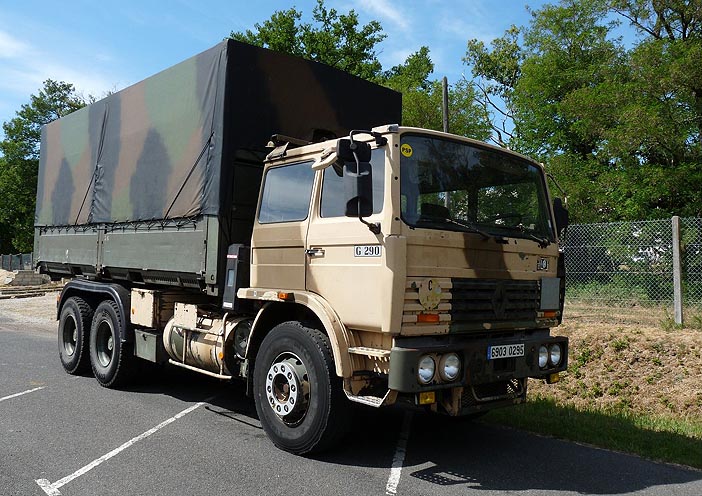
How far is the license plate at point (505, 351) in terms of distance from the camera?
4684 mm

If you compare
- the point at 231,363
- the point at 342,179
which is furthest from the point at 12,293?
the point at 342,179

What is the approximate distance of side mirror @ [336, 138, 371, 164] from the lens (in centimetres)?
446

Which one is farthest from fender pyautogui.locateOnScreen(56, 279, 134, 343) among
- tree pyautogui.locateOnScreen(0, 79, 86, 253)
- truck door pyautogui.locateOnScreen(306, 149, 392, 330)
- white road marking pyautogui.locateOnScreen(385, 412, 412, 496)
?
tree pyautogui.locateOnScreen(0, 79, 86, 253)

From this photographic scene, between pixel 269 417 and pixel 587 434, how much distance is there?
120 inches

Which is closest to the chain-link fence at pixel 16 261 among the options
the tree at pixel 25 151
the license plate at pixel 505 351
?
the tree at pixel 25 151

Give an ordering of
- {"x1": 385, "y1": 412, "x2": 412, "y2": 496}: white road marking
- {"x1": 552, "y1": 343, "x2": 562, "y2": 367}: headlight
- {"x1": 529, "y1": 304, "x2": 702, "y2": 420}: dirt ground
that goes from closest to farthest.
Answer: {"x1": 385, "y1": 412, "x2": 412, "y2": 496}: white road marking < {"x1": 552, "y1": 343, "x2": 562, "y2": 367}: headlight < {"x1": 529, "y1": 304, "x2": 702, "y2": 420}: dirt ground

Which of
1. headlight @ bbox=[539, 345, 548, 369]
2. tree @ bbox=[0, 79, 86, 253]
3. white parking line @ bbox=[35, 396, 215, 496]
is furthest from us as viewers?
tree @ bbox=[0, 79, 86, 253]

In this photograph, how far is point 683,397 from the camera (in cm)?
771

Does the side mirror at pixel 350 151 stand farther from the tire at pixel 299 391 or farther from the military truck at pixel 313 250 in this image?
the tire at pixel 299 391

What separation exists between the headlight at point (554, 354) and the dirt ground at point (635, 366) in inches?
116

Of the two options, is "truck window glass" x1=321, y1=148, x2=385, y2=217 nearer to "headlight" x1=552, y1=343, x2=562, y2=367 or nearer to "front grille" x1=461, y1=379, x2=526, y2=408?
"front grille" x1=461, y1=379, x2=526, y2=408

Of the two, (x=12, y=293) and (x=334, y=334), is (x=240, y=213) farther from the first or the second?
(x=12, y=293)

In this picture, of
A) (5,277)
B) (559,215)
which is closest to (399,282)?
(559,215)

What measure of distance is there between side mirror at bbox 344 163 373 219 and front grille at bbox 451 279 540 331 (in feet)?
2.90
